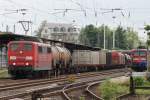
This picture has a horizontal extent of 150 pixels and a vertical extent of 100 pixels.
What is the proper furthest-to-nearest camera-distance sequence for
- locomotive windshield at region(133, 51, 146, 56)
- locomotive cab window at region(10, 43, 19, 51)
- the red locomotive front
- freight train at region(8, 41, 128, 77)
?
locomotive windshield at region(133, 51, 146, 56) → locomotive cab window at region(10, 43, 19, 51) → freight train at region(8, 41, 128, 77) → the red locomotive front

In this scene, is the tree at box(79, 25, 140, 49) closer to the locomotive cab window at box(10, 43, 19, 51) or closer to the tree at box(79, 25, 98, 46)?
the tree at box(79, 25, 98, 46)

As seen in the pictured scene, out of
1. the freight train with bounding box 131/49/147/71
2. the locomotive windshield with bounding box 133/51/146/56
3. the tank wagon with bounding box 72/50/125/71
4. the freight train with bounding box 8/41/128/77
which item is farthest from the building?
the freight train with bounding box 8/41/128/77

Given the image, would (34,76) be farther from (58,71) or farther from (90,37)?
(90,37)

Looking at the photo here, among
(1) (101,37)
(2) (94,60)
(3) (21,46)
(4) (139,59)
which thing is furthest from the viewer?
(1) (101,37)

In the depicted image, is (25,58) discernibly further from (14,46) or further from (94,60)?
(94,60)

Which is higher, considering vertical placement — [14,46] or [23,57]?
[14,46]

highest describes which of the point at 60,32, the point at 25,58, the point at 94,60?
the point at 60,32

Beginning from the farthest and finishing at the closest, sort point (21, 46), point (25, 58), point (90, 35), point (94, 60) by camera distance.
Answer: point (90, 35) < point (94, 60) < point (21, 46) < point (25, 58)

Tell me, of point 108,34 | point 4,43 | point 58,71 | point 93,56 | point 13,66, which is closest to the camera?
point 13,66

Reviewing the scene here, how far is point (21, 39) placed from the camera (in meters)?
36.5

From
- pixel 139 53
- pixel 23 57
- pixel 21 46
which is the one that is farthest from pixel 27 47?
pixel 139 53

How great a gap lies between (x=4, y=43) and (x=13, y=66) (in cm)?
657

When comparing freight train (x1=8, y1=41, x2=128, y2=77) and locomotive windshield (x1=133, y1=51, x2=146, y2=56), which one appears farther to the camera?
locomotive windshield (x1=133, y1=51, x2=146, y2=56)

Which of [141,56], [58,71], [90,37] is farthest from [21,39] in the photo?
[90,37]
